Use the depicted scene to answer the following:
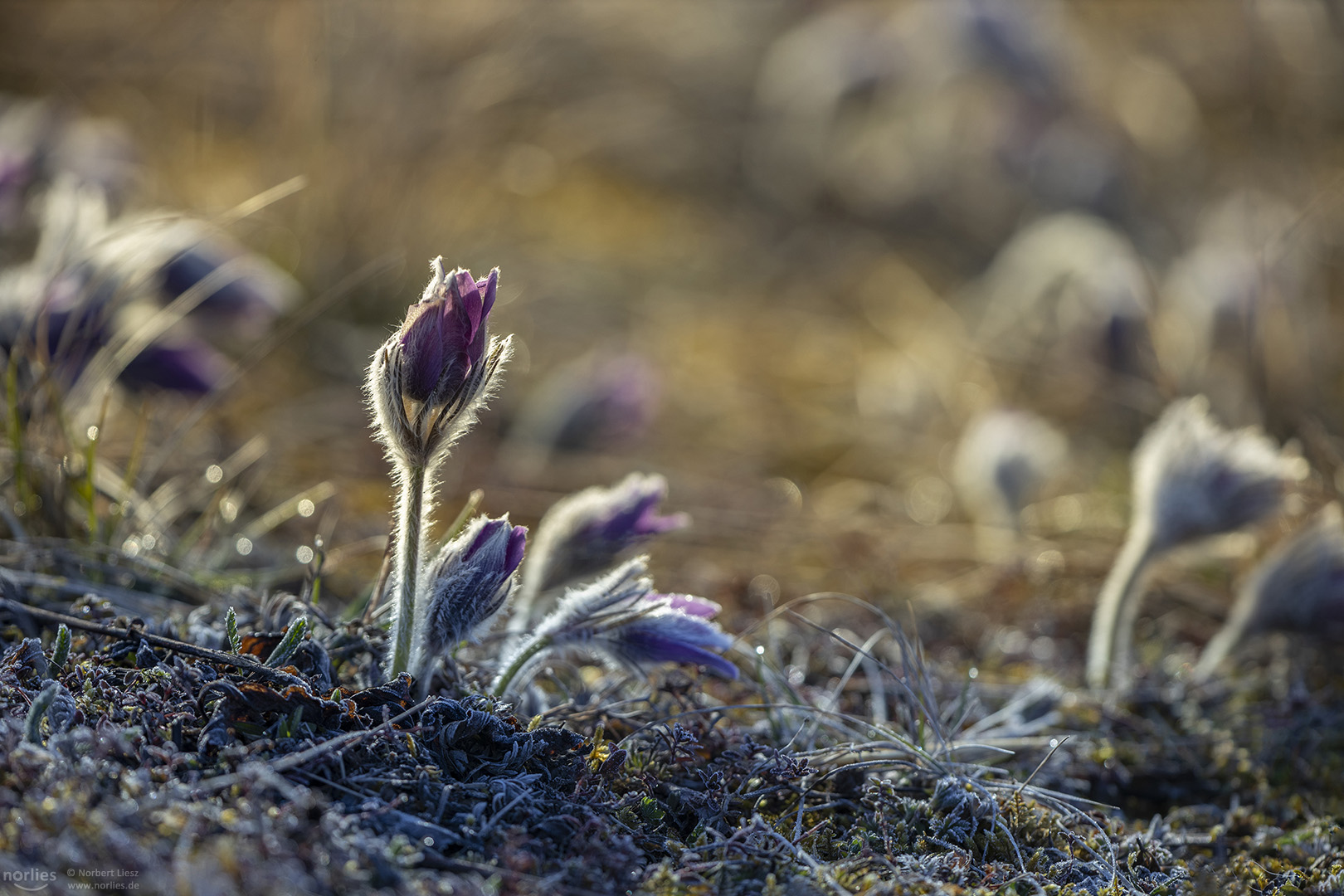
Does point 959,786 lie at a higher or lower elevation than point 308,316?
lower

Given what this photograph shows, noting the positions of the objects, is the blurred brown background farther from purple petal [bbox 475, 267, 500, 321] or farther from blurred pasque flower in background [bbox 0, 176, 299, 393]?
purple petal [bbox 475, 267, 500, 321]

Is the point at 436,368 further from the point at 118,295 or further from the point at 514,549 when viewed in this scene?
the point at 118,295

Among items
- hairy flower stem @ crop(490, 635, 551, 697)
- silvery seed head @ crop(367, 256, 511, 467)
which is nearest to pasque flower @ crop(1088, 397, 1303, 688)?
hairy flower stem @ crop(490, 635, 551, 697)

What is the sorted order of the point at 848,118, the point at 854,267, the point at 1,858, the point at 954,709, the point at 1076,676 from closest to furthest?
the point at 1,858 → the point at 954,709 → the point at 1076,676 → the point at 854,267 → the point at 848,118

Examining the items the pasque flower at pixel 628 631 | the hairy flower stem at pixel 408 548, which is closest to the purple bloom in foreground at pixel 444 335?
the hairy flower stem at pixel 408 548

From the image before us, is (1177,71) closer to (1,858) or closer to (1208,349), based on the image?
(1208,349)

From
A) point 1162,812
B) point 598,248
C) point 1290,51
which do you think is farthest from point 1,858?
point 1290,51

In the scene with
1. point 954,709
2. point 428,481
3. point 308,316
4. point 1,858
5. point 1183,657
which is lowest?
point 1183,657

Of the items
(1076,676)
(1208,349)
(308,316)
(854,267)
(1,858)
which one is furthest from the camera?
(854,267)
